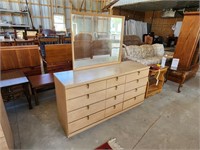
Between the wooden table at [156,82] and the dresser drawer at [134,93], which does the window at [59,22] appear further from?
the dresser drawer at [134,93]

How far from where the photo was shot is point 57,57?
106 inches

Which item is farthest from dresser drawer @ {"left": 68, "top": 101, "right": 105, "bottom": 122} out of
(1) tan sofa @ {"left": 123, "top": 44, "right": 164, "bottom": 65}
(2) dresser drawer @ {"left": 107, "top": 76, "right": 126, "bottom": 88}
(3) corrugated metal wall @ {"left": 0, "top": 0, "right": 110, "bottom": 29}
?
(3) corrugated metal wall @ {"left": 0, "top": 0, "right": 110, "bottom": 29}

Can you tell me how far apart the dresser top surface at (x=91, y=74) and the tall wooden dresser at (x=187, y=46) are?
152 cm

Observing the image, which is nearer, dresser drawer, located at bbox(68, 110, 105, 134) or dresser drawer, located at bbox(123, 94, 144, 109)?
dresser drawer, located at bbox(68, 110, 105, 134)

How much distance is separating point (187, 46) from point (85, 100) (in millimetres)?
2741

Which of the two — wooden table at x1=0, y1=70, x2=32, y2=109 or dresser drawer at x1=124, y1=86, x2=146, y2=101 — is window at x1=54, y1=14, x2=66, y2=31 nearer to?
wooden table at x1=0, y1=70, x2=32, y2=109

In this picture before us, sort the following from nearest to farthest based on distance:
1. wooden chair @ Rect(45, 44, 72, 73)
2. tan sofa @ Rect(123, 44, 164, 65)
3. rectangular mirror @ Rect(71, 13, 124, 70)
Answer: rectangular mirror @ Rect(71, 13, 124, 70) → wooden chair @ Rect(45, 44, 72, 73) → tan sofa @ Rect(123, 44, 164, 65)

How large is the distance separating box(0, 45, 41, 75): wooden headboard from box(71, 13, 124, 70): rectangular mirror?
3.89 ft

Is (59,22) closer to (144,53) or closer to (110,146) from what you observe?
(144,53)

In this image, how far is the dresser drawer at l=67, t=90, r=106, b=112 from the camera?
142cm

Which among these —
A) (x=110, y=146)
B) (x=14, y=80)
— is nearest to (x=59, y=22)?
(x=14, y=80)

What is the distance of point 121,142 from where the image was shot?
1.57 m

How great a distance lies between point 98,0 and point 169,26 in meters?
5.40

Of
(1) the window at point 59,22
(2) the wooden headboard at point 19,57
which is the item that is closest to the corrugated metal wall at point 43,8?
(1) the window at point 59,22
